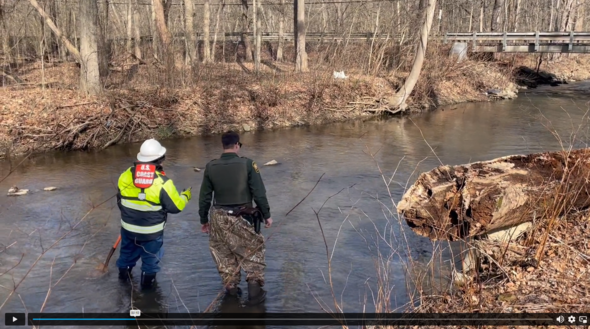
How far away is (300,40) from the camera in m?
25.2

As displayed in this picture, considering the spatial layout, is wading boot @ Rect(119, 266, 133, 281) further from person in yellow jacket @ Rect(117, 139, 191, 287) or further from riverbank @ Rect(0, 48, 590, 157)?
riverbank @ Rect(0, 48, 590, 157)

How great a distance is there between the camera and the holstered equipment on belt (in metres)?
5.62

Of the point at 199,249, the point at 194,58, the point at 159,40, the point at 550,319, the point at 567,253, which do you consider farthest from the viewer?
the point at 194,58

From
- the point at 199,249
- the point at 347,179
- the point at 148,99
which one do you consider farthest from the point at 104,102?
the point at 199,249

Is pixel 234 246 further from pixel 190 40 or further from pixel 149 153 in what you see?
pixel 190 40

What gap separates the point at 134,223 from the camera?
18.8 ft

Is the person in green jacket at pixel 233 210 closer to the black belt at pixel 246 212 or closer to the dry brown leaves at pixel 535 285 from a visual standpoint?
the black belt at pixel 246 212

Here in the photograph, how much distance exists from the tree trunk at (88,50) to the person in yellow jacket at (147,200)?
40.0 ft

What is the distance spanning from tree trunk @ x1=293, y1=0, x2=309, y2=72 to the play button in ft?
65.4

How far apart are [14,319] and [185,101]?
13371 millimetres

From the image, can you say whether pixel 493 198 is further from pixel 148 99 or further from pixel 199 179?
pixel 148 99

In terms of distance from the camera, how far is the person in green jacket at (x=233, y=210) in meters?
5.59

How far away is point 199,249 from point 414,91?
18028mm

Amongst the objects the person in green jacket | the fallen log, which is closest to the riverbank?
the person in green jacket
